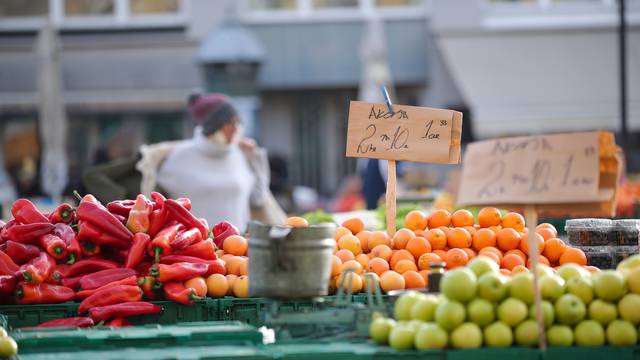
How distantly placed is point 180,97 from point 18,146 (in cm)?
345

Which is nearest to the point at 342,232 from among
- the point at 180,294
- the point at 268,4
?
the point at 180,294

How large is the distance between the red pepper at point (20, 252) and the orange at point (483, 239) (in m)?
2.16

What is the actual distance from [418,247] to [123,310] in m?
1.46

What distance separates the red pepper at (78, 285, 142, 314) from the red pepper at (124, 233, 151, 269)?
0.20 m

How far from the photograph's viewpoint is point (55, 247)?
17.6 feet

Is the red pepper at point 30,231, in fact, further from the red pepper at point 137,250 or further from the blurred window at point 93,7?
the blurred window at point 93,7

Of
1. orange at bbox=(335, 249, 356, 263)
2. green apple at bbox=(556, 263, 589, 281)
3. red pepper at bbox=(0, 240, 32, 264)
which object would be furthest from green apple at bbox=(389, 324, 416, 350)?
red pepper at bbox=(0, 240, 32, 264)

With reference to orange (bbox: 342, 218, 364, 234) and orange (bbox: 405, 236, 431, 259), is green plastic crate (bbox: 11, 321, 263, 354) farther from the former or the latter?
orange (bbox: 342, 218, 364, 234)

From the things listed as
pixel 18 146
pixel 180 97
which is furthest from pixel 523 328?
pixel 18 146

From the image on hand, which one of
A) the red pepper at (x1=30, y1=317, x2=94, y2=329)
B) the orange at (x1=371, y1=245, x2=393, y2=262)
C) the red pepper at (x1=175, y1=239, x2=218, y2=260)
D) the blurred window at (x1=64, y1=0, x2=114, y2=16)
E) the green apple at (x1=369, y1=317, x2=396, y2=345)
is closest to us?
the green apple at (x1=369, y1=317, x2=396, y2=345)

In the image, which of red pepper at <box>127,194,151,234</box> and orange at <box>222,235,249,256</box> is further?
orange at <box>222,235,249,256</box>

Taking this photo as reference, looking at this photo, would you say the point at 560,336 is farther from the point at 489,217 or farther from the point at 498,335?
the point at 489,217

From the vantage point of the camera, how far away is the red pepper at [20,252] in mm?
5508

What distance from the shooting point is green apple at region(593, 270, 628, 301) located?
168 inches
